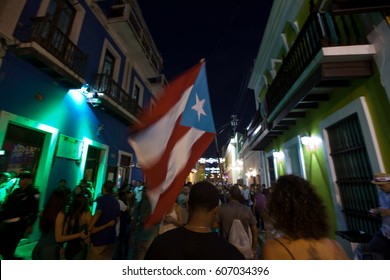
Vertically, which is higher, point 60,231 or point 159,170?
point 159,170

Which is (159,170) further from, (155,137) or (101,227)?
(101,227)

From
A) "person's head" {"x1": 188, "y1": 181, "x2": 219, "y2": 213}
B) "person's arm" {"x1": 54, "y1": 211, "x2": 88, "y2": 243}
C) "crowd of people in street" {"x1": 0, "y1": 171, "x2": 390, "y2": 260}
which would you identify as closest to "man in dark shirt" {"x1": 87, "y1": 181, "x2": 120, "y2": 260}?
"crowd of people in street" {"x1": 0, "y1": 171, "x2": 390, "y2": 260}

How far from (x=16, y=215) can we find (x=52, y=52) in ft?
15.0

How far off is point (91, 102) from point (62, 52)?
6.98 ft

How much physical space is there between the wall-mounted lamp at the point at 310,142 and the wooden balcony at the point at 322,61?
913mm

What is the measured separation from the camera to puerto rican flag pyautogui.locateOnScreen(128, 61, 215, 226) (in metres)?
2.14

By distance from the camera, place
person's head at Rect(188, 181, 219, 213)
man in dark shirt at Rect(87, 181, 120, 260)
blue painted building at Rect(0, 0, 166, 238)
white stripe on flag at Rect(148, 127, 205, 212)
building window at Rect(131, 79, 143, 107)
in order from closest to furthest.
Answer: person's head at Rect(188, 181, 219, 213), white stripe on flag at Rect(148, 127, 205, 212), man in dark shirt at Rect(87, 181, 120, 260), blue painted building at Rect(0, 0, 166, 238), building window at Rect(131, 79, 143, 107)

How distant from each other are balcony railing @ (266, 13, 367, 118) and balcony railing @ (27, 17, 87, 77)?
7015 millimetres

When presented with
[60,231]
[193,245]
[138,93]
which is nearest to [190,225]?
[193,245]

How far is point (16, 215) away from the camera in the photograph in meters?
3.29

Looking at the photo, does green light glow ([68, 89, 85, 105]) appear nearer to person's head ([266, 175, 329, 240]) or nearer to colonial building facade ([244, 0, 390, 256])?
colonial building facade ([244, 0, 390, 256])

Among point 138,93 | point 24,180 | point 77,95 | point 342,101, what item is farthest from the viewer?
point 138,93

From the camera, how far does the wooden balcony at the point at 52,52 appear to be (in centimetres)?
503

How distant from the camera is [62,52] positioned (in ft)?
20.1
